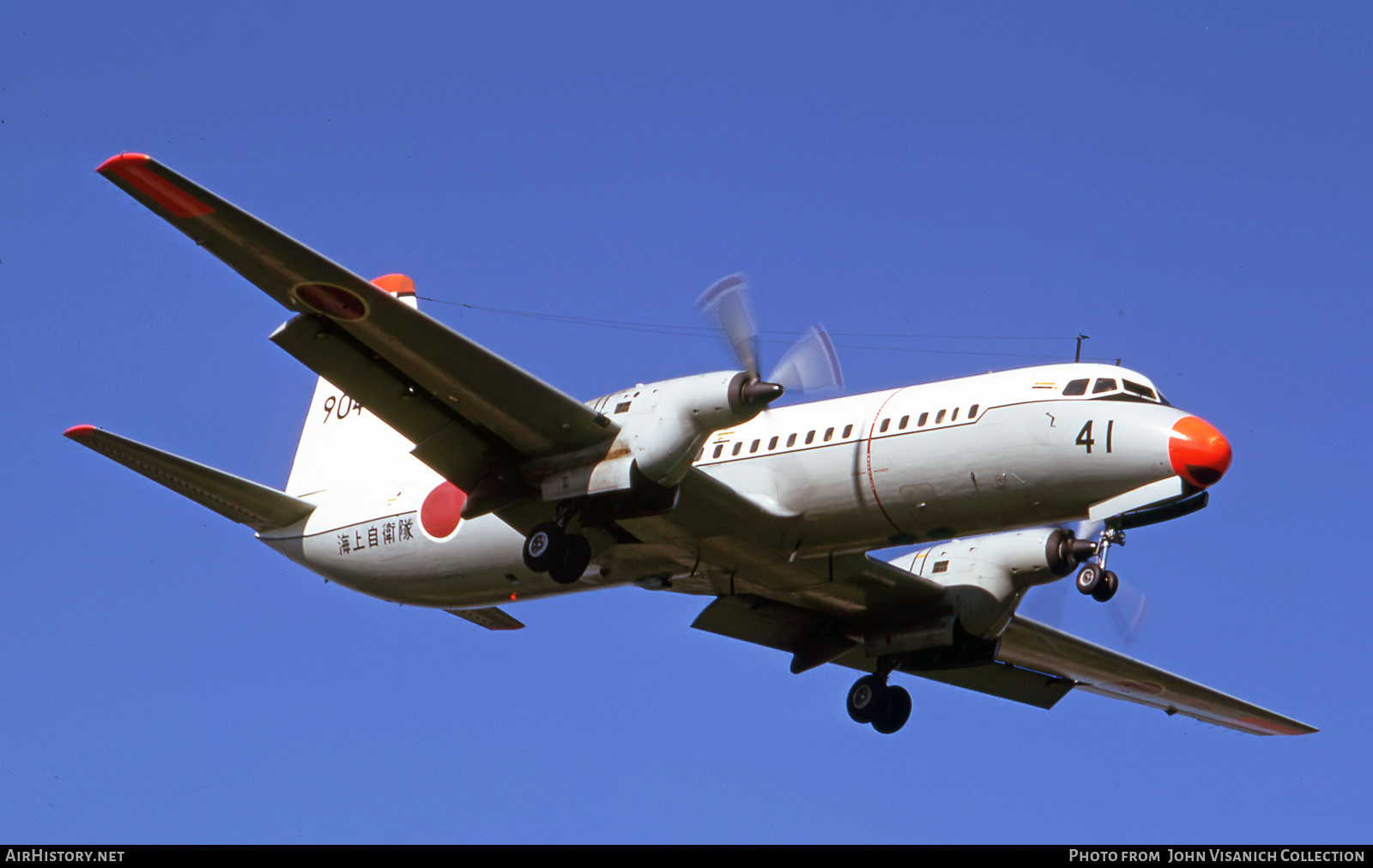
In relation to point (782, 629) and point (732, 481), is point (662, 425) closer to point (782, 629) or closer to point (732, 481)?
point (732, 481)

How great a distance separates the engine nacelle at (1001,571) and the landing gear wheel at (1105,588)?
124 inches

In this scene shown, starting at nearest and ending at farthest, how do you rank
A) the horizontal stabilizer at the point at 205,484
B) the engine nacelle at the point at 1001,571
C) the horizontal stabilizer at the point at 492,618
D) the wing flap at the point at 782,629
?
the horizontal stabilizer at the point at 205,484, the engine nacelle at the point at 1001,571, the wing flap at the point at 782,629, the horizontal stabilizer at the point at 492,618

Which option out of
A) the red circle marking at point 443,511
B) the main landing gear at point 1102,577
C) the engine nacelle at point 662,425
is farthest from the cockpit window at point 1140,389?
the red circle marking at point 443,511

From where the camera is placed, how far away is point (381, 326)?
63.3 feet

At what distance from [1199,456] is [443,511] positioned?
410 inches

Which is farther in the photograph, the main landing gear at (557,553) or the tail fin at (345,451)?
the tail fin at (345,451)

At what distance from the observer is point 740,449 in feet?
69.6

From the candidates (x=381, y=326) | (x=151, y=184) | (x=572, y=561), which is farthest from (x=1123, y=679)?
(x=151, y=184)

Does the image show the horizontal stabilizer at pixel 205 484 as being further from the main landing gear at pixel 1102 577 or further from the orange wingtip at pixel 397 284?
the main landing gear at pixel 1102 577

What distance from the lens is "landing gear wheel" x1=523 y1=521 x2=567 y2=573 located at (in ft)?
66.5

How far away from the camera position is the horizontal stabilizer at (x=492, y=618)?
81.4 feet

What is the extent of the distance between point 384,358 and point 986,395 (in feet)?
24.4
